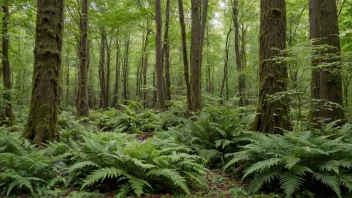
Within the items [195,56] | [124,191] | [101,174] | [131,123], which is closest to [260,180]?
[124,191]

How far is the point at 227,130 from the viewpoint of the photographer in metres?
6.48

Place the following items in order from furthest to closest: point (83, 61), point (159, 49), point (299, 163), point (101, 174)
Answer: point (159, 49) → point (83, 61) → point (299, 163) → point (101, 174)

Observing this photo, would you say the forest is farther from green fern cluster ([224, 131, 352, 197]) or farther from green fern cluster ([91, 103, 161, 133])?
green fern cluster ([91, 103, 161, 133])

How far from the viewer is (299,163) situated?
4.34 meters

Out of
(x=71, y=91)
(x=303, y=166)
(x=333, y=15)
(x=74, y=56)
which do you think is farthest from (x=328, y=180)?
(x=71, y=91)

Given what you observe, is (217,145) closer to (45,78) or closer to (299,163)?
(299,163)

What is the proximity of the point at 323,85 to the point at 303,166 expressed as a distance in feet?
11.6

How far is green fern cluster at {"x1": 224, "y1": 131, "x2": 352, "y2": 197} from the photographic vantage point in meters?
3.85

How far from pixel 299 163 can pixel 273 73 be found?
2377 mm

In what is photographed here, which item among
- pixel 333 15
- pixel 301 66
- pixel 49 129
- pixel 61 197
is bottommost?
pixel 61 197

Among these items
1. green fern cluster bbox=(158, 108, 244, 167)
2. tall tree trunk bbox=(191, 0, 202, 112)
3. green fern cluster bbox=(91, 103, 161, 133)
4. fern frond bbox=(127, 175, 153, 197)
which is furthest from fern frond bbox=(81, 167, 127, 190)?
green fern cluster bbox=(91, 103, 161, 133)

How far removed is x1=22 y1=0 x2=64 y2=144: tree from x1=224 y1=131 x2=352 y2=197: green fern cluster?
4198 mm

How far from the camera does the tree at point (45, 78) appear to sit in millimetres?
5652

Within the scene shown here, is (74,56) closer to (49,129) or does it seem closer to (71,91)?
(71,91)
